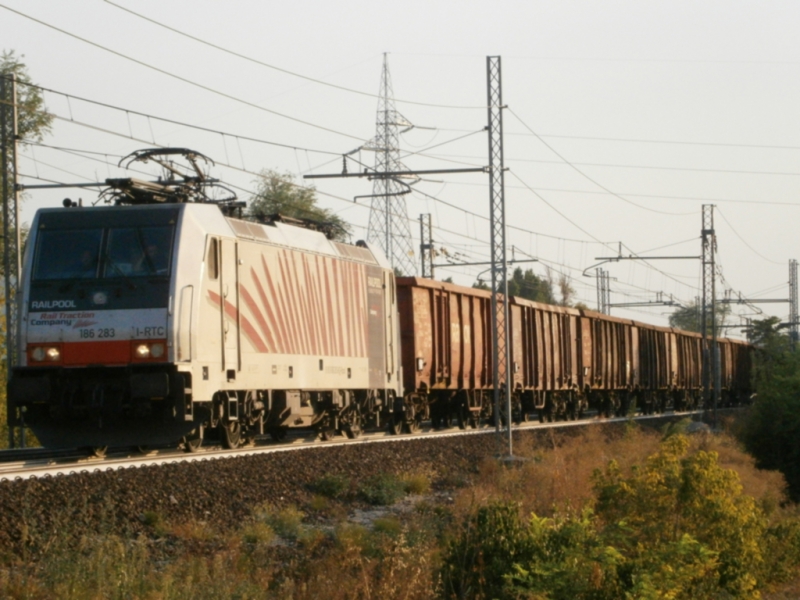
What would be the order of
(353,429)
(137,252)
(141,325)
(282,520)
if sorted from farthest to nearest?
(353,429)
(137,252)
(141,325)
(282,520)

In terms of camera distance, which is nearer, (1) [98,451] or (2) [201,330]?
(2) [201,330]

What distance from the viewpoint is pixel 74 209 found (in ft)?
52.0

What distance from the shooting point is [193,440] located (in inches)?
655

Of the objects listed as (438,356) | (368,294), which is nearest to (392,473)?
(368,294)

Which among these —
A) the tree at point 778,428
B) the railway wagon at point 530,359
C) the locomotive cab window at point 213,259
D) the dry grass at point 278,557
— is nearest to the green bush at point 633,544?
the dry grass at point 278,557

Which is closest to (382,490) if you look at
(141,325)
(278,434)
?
(141,325)

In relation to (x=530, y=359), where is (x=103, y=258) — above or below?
above

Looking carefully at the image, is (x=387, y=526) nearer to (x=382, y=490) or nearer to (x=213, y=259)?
(x=382, y=490)

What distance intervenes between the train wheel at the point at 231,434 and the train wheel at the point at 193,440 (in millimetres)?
508

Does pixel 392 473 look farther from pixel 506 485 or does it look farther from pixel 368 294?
pixel 368 294

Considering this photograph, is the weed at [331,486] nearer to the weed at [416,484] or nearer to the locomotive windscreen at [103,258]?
the weed at [416,484]

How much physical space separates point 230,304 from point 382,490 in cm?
426

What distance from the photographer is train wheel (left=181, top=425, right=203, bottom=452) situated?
1644 cm

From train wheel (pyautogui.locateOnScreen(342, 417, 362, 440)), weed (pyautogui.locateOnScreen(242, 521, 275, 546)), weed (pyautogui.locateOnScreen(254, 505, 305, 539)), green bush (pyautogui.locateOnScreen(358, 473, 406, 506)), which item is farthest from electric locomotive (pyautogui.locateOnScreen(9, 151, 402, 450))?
weed (pyautogui.locateOnScreen(242, 521, 275, 546))
